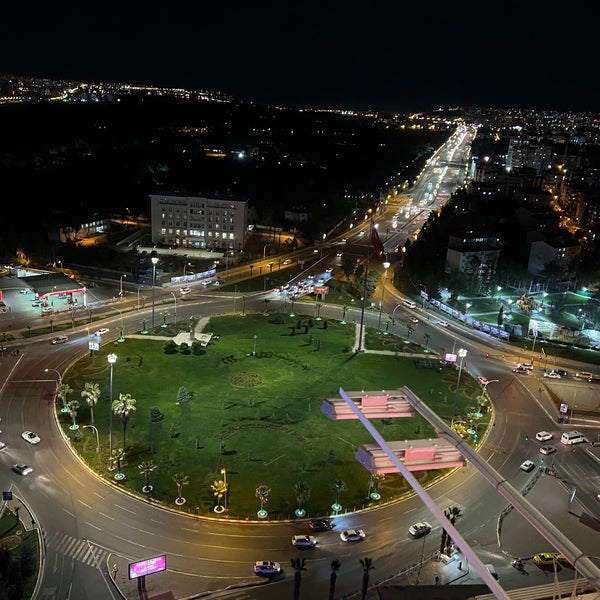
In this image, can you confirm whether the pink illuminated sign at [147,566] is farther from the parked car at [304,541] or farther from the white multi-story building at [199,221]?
the white multi-story building at [199,221]

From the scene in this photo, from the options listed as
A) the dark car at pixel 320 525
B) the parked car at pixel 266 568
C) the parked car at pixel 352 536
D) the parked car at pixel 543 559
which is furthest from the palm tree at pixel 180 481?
the parked car at pixel 543 559

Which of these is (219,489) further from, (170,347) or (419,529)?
(170,347)

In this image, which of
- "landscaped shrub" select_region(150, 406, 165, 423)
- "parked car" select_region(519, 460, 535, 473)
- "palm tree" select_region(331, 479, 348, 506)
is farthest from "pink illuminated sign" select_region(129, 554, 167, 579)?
"parked car" select_region(519, 460, 535, 473)

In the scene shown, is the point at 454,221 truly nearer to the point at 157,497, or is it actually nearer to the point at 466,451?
the point at 157,497

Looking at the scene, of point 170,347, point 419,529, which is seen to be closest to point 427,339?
point 170,347

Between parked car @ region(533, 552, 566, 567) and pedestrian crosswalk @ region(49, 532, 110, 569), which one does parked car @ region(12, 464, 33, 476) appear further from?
parked car @ region(533, 552, 566, 567)
